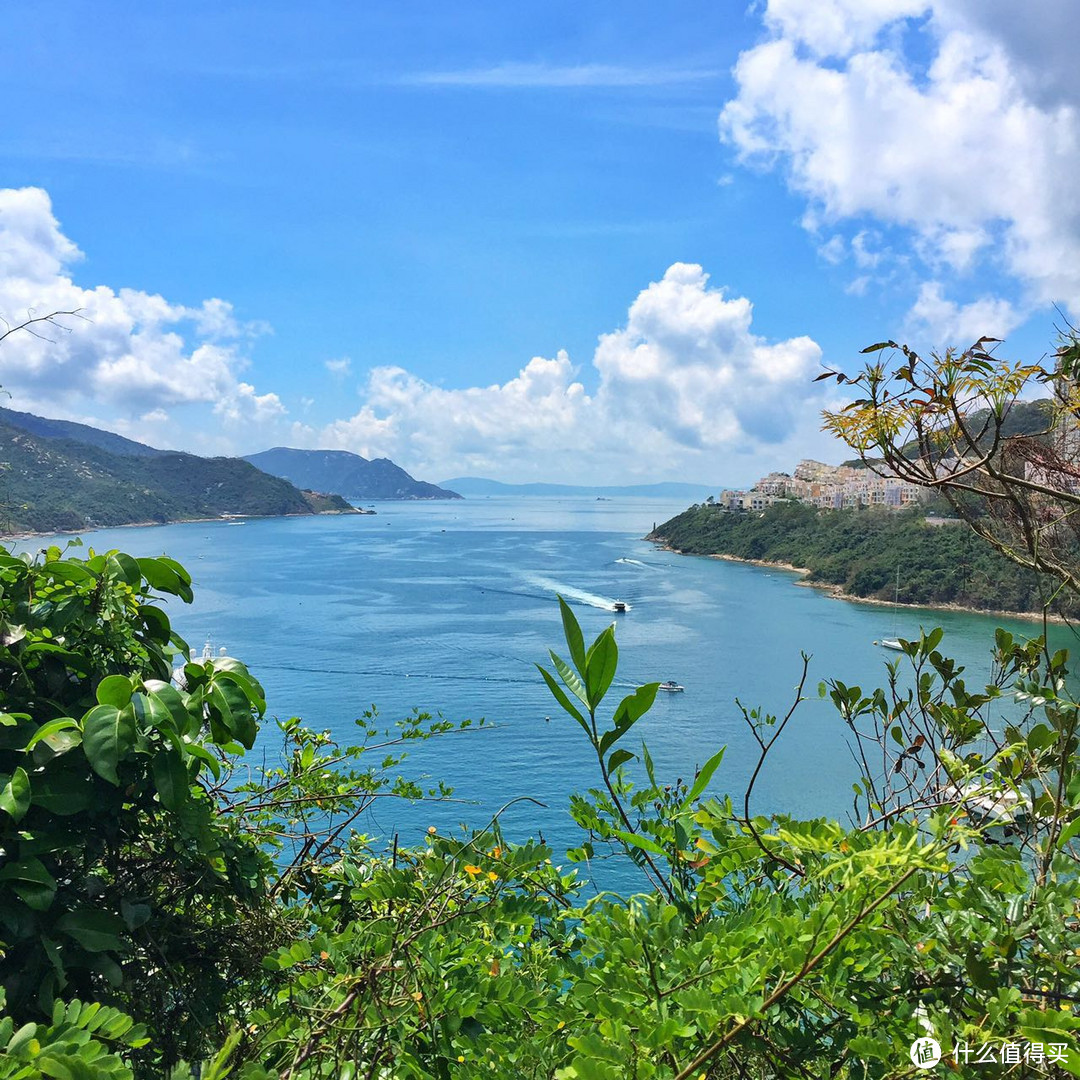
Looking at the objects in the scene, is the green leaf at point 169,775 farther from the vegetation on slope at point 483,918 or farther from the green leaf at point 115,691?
the green leaf at point 115,691

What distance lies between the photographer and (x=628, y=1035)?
2.39 feet

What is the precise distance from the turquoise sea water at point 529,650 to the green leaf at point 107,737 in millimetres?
2491

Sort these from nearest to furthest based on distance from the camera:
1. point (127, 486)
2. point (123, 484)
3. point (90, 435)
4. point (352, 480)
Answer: point (127, 486), point (123, 484), point (90, 435), point (352, 480)

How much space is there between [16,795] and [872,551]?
51.5 meters

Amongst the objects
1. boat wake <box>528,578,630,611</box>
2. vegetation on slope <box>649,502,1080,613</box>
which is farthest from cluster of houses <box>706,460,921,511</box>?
boat wake <box>528,578,630,611</box>

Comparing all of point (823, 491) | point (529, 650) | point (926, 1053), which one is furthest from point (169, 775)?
point (823, 491)

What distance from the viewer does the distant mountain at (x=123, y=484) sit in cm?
6047

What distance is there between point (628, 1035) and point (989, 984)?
14.2 inches

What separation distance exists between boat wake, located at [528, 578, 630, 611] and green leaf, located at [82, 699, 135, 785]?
35713 mm

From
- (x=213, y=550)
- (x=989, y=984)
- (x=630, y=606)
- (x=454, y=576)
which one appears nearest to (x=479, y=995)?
(x=989, y=984)

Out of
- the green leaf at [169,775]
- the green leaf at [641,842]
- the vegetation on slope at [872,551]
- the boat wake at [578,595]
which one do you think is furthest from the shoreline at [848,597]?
the green leaf at [169,775]

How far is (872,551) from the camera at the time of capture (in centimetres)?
4819

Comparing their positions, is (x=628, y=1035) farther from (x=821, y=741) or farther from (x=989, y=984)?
(x=821, y=741)

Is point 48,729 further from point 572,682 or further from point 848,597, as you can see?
point 848,597
